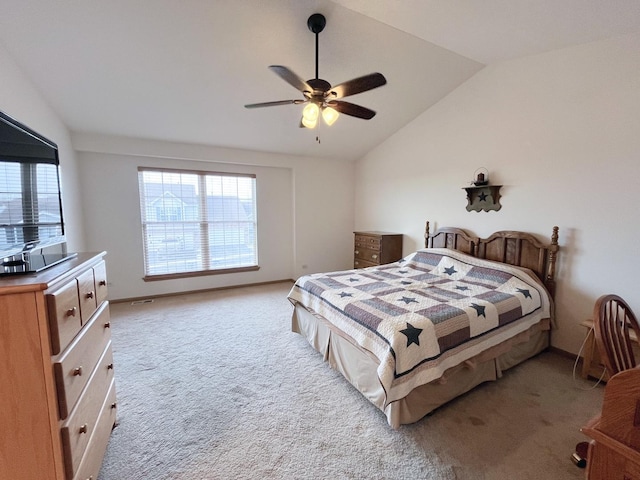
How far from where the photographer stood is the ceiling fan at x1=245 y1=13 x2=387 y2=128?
2.01 meters

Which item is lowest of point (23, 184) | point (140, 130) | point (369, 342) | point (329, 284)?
point (369, 342)

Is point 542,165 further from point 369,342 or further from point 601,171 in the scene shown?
point 369,342

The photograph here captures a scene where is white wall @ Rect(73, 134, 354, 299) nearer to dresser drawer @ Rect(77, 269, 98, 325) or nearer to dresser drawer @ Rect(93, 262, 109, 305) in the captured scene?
dresser drawer @ Rect(93, 262, 109, 305)

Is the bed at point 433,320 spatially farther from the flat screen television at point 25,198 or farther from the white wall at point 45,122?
the white wall at point 45,122

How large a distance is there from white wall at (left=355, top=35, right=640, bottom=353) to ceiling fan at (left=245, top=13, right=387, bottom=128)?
5.76ft

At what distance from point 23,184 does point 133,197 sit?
3129mm

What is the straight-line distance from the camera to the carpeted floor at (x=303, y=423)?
5.12 ft

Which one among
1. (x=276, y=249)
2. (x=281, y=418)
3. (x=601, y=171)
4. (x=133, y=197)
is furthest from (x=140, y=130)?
(x=601, y=171)

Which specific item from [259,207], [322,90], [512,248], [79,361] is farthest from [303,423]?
[259,207]

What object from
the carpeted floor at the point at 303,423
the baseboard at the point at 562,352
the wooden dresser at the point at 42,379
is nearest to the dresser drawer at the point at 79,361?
the wooden dresser at the point at 42,379

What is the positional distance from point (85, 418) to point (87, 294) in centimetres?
57

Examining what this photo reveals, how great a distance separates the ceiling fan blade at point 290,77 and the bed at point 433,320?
5.55 ft

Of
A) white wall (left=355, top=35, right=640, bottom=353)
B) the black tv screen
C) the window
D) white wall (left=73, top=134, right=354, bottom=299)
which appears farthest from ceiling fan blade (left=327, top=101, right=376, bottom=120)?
the window

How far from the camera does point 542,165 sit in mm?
2896
